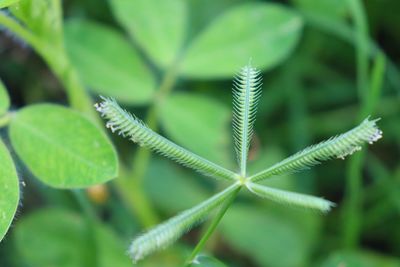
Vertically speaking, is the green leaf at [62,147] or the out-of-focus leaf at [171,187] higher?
the out-of-focus leaf at [171,187]

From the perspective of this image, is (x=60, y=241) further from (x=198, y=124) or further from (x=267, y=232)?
(x=267, y=232)

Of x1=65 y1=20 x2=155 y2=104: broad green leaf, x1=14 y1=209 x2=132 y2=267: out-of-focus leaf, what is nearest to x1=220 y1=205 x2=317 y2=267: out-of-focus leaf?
x1=14 y1=209 x2=132 y2=267: out-of-focus leaf

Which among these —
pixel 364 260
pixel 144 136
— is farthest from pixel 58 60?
pixel 364 260

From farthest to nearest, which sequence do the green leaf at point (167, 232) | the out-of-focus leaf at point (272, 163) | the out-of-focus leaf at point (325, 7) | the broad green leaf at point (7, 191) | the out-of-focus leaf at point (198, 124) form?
the out-of-focus leaf at point (272, 163), the out-of-focus leaf at point (325, 7), the out-of-focus leaf at point (198, 124), the broad green leaf at point (7, 191), the green leaf at point (167, 232)

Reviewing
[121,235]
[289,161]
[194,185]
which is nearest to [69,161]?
[289,161]

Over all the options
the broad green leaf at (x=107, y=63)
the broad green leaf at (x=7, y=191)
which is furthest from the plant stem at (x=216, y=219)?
the broad green leaf at (x=107, y=63)

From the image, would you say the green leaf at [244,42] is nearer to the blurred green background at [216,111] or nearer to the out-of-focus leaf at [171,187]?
the blurred green background at [216,111]

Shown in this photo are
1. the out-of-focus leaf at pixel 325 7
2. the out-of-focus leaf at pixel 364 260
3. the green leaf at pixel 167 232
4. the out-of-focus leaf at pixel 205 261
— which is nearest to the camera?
the green leaf at pixel 167 232
